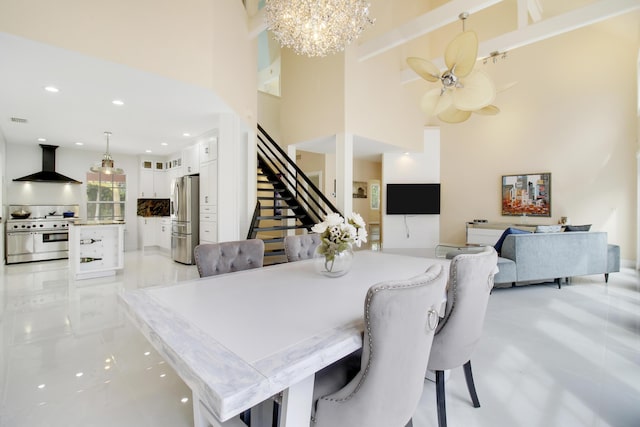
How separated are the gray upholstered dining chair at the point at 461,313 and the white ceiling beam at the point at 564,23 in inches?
190

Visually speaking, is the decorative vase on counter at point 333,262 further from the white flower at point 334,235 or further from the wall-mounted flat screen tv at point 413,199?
the wall-mounted flat screen tv at point 413,199

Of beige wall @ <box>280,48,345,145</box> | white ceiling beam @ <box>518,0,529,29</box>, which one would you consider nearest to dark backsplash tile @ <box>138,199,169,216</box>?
beige wall @ <box>280,48,345,145</box>

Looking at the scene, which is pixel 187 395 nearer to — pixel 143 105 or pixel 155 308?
pixel 155 308

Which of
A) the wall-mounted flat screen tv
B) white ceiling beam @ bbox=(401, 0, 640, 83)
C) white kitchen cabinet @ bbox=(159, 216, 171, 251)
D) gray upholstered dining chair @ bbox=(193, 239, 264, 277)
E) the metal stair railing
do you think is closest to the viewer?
gray upholstered dining chair @ bbox=(193, 239, 264, 277)

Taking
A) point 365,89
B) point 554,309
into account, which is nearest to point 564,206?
point 554,309

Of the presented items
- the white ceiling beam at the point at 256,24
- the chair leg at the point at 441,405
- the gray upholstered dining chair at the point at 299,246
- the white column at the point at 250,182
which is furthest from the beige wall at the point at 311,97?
the chair leg at the point at 441,405

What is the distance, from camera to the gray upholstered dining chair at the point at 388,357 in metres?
0.94

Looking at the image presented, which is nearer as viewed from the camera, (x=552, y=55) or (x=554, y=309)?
(x=554, y=309)

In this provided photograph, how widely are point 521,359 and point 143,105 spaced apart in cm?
518

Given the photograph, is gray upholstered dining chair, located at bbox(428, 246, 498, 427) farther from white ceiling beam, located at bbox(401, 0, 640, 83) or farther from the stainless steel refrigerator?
the stainless steel refrigerator

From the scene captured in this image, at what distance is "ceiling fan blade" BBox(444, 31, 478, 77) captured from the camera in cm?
319

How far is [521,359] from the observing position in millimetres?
2363

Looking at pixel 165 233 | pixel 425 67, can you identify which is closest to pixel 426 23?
pixel 425 67

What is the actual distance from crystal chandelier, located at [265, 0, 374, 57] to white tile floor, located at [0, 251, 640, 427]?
9.61ft
